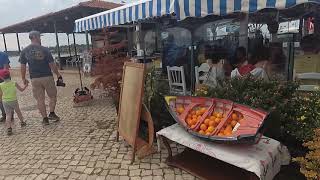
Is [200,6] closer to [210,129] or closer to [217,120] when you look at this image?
[217,120]

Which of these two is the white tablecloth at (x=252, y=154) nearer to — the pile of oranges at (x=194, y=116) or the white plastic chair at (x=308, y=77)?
the pile of oranges at (x=194, y=116)

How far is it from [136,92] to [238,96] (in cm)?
138

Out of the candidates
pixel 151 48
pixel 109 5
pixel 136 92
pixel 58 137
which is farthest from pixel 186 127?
pixel 109 5

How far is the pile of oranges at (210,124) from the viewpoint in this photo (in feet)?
10.3

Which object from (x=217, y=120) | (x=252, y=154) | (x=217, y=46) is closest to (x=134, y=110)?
(x=217, y=120)

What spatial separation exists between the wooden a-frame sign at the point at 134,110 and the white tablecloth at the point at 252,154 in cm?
56

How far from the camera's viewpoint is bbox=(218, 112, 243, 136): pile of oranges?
3.03 m

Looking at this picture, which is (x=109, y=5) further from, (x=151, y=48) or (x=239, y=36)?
(x=239, y=36)

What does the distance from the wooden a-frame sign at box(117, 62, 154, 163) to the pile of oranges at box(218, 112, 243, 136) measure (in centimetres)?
98

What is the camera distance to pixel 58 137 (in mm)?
4965

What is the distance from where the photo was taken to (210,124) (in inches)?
128

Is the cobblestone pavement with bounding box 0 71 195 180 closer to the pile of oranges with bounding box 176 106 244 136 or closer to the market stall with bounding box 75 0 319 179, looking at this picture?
the market stall with bounding box 75 0 319 179

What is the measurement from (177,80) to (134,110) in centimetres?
289

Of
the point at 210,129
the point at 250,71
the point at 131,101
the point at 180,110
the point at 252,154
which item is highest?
the point at 250,71
